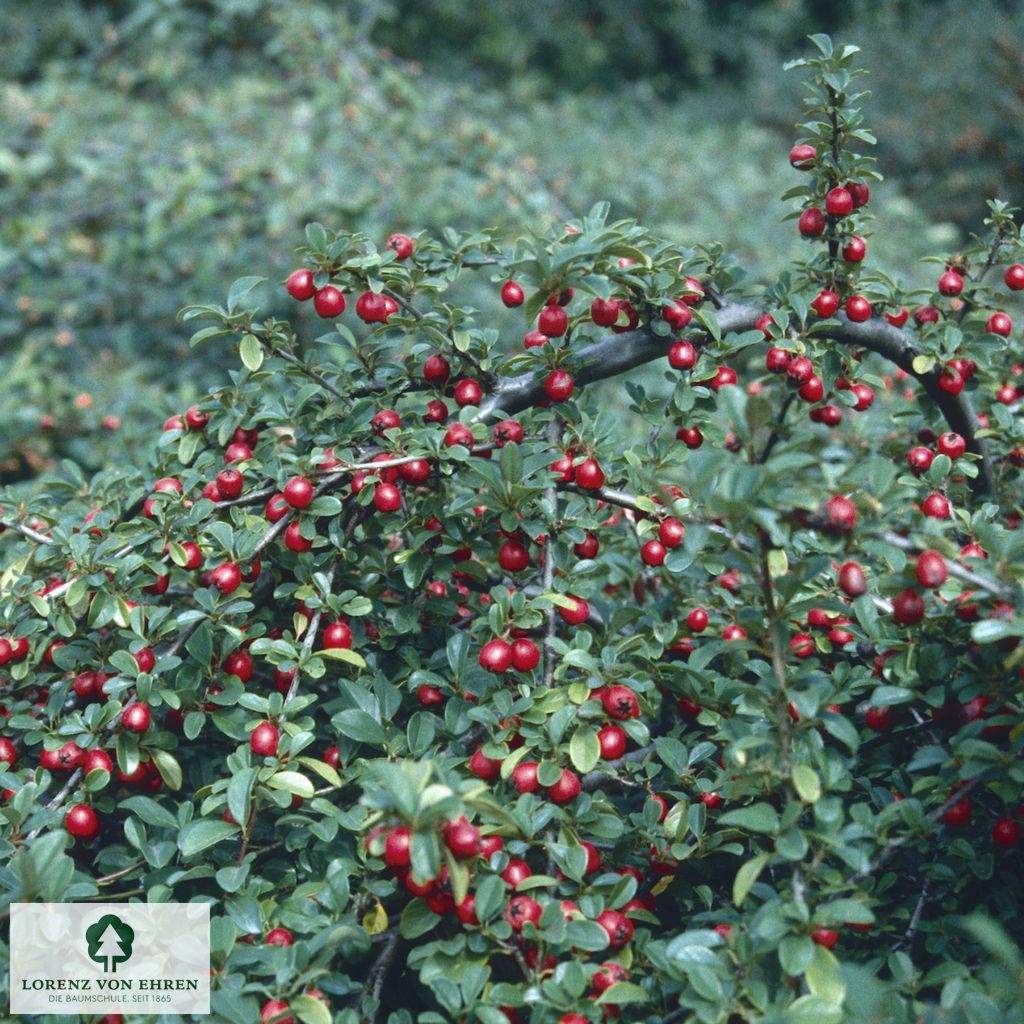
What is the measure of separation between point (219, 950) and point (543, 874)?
1.51 ft

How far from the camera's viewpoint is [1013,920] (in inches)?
57.6

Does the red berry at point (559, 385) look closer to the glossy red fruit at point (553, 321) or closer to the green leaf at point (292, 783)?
the glossy red fruit at point (553, 321)

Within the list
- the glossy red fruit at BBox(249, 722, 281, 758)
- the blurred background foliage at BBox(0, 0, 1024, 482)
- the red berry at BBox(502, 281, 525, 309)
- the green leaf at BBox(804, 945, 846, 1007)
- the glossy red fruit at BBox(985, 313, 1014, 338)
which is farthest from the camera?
the blurred background foliage at BBox(0, 0, 1024, 482)

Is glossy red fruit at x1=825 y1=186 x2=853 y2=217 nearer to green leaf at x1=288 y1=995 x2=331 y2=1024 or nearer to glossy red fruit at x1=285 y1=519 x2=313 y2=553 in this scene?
glossy red fruit at x1=285 y1=519 x2=313 y2=553

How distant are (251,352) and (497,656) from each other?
0.71 m

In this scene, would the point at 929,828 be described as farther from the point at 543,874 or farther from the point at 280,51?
the point at 280,51

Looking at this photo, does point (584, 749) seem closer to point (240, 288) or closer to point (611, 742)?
point (611, 742)

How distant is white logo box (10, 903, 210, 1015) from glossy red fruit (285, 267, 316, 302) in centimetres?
99

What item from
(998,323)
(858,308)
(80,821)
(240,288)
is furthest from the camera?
(998,323)

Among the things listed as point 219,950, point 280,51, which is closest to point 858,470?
point 219,950

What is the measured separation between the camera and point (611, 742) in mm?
1494

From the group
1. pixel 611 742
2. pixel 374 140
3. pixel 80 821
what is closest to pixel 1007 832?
pixel 611 742

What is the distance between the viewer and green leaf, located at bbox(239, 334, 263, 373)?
5.75 ft

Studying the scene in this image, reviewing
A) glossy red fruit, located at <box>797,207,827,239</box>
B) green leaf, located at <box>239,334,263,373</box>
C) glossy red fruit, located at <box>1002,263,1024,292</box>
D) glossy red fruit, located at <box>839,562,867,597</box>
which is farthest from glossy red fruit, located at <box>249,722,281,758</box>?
glossy red fruit, located at <box>1002,263,1024,292</box>
